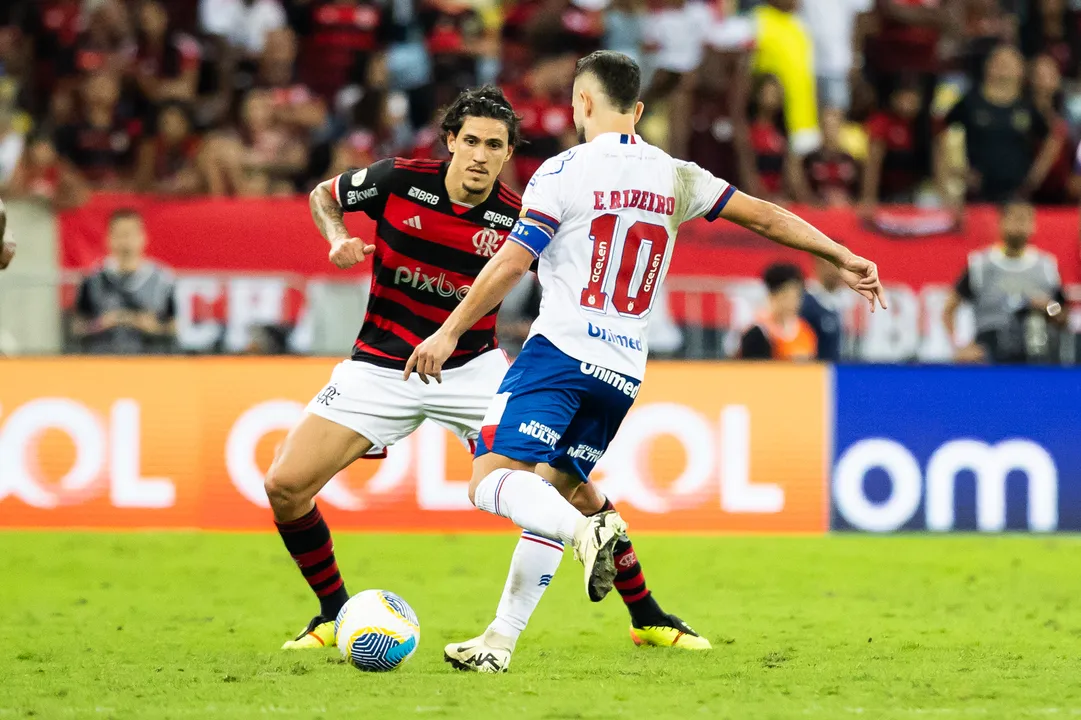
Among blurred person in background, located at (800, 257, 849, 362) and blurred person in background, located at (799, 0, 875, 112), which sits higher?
blurred person in background, located at (799, 0, 875, 112)

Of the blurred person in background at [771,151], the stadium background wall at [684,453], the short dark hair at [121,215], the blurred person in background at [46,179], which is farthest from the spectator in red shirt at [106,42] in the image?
the blurred person in background at [771,151]

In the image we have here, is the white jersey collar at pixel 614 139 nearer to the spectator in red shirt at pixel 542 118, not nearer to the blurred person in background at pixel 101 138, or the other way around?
the spectator in red shirt at pixel 542 118

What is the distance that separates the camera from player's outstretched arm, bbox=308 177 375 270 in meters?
6.68

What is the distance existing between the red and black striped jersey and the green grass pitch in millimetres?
1394

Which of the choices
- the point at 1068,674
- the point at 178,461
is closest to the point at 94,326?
the point at 178,461

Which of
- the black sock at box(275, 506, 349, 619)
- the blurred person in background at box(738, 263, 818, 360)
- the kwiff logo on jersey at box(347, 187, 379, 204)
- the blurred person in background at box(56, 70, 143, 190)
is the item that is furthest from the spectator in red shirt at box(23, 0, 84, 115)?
the black sock at box(275, 506, 349, 619)

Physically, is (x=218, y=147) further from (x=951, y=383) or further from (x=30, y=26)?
(x=951, y=383)

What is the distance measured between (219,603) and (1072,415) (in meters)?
6.41

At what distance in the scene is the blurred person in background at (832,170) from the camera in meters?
15.7

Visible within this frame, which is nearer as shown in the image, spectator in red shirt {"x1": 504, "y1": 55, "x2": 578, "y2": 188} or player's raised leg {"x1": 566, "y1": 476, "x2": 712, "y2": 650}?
player's raised leg {"x1": 566, "y1": 476, "x2": 712, "y2": 650}

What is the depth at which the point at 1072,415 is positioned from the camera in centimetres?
1171

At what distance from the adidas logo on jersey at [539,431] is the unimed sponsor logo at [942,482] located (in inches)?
239

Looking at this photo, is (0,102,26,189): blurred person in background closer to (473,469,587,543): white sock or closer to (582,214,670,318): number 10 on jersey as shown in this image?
(582,214,670,318): number 10 on jersey

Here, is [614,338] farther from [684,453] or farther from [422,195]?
[684,453]
